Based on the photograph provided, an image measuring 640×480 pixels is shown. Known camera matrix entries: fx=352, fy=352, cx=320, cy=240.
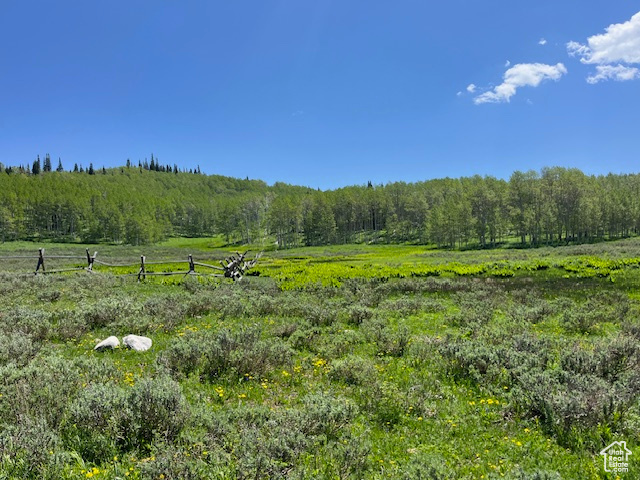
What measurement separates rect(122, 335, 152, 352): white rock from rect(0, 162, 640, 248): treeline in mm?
87564

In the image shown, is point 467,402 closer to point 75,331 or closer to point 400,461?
point 400,461

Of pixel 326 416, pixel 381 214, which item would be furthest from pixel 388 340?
pixel 381 214

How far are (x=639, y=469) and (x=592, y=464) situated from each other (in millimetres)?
479

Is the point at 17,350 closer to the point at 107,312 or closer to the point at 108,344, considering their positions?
the point at 108,344

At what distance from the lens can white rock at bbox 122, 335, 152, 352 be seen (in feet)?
30.6

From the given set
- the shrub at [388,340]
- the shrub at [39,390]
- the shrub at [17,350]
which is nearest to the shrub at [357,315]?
the shrub at [388,340]

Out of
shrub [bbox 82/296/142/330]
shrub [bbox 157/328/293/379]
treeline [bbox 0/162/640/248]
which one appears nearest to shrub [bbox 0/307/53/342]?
shrub [bbox 82/296/142/330]

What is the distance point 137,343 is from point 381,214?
122 metres

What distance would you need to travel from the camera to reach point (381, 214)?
128 meters

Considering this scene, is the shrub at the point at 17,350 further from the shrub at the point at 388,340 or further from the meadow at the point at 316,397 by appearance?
the shrub at the point at 388,340

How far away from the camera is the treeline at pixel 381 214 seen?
8719 cm

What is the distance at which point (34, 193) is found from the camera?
136m

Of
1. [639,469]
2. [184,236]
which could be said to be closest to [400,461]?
[639,469]

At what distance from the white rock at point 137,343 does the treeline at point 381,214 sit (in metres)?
87.6
